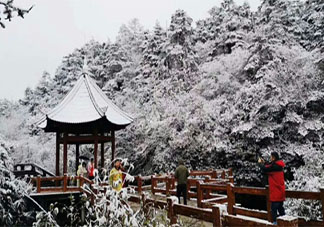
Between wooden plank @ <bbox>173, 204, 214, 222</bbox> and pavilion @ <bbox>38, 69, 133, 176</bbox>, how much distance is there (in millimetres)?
8311

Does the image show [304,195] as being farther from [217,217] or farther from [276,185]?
[217,217]

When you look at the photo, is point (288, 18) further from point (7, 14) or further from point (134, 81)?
point (7, 14)

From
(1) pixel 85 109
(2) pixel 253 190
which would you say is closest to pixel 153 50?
(1) pixel 85 109

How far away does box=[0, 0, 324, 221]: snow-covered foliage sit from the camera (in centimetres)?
1371

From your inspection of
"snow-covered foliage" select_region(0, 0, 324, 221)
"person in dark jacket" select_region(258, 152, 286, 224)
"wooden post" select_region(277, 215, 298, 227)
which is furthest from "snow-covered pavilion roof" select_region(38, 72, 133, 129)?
"wooden post" select_region(277, 215, 298, 227)

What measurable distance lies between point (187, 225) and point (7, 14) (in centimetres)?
324

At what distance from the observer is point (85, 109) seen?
43.1ft

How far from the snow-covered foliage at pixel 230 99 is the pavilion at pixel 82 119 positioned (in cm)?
303

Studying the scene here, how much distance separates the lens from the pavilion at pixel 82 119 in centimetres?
1245

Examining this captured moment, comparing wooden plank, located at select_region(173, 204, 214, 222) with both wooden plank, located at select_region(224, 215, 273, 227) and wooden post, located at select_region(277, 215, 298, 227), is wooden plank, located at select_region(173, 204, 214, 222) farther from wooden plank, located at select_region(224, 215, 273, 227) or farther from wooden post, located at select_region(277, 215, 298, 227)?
wooden post, located at select_region(277, 215, 298, 227)

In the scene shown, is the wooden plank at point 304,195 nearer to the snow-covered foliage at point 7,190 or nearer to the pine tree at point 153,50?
the snow-covered foliage at point 7,190

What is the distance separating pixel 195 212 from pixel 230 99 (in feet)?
41.1

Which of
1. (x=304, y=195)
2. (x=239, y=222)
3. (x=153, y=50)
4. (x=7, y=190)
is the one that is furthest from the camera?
(x=153, y=50)

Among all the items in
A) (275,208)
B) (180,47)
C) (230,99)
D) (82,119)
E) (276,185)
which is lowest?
(275,208)
